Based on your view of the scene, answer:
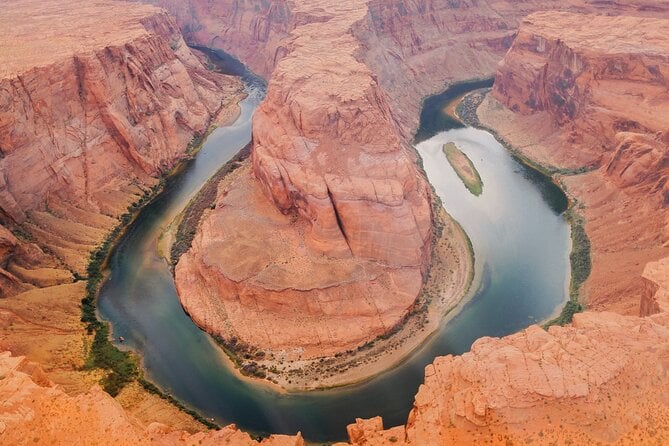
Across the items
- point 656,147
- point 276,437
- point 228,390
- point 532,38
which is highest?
point 532,38

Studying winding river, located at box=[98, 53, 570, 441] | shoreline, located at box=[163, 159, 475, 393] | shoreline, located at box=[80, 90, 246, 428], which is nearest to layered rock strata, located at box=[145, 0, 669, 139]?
winding river, located at box=[98, 53, 570, 441]

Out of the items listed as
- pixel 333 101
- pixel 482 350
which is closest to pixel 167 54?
pixel 333 101

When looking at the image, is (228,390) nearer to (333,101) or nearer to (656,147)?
(333,101)

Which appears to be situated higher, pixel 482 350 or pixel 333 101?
pixel 333 101

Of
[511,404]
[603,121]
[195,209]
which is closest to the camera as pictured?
[511,404]

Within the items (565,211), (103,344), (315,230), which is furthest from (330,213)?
(565,211)

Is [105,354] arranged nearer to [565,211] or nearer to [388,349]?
[388,349]
